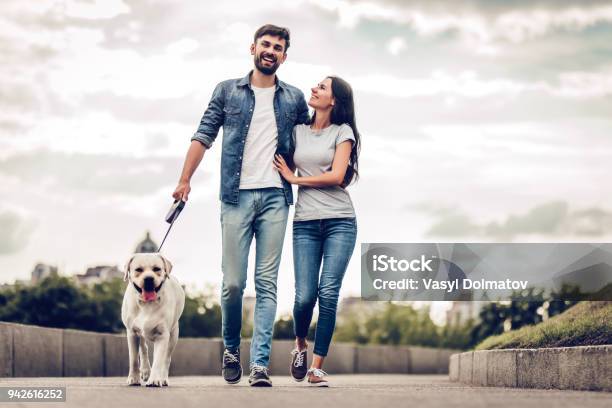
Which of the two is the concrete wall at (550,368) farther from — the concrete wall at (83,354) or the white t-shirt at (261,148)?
the concrete wall at (83,354)

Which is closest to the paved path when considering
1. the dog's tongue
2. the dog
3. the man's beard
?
the dog

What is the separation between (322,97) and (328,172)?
1.96 ft

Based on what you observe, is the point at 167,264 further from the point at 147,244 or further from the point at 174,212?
the point at 147,244

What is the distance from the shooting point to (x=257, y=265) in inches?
334

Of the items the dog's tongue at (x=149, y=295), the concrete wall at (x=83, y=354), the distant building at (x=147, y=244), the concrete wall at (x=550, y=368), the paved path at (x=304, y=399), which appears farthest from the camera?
the distant building at (x=147, y=244)

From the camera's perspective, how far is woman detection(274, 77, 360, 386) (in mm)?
8586

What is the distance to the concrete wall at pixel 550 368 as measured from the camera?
754 centimetres

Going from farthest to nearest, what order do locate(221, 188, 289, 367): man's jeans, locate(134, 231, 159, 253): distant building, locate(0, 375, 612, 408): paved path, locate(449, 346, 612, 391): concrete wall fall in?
1. locate(134, 231, 159, 253): distant building
2. locate(221, 188, 289, 367): man's jeans
3. locate(449, 346, 612, 391): concrete wall
4. locate(0, 375, 612, 408): paved path

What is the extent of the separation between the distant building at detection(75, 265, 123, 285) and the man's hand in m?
23.1

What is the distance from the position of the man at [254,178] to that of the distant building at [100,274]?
23080 millimetres

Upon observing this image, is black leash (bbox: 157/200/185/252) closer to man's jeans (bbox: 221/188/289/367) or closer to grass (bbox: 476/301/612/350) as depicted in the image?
man's jeans (bbox: 221/188/289/367)

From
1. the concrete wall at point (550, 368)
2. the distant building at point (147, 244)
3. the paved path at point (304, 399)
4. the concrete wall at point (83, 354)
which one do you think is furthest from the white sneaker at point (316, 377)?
the distant building at point (147, 244)

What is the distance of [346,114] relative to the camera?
8.81 m

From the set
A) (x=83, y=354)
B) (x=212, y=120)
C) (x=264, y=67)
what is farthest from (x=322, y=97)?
(x=83, y=354)
